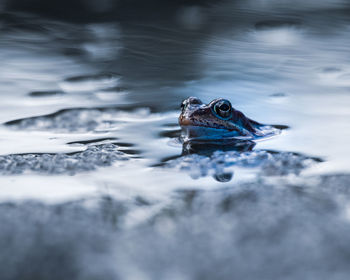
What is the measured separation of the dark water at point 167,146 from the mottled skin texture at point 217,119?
136 millimetres

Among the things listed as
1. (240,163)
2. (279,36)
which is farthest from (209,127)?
(279,36)

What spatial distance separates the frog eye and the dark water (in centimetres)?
27

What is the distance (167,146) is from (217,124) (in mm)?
435

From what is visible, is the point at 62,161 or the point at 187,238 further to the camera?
the point at 62,161

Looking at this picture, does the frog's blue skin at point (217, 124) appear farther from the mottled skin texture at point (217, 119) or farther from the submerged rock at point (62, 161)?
the submerged rock at point (62, 161)

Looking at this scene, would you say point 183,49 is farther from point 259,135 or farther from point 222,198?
point 222,198

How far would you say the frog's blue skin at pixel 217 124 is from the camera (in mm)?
2691

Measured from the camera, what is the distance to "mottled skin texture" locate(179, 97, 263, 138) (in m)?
2.68

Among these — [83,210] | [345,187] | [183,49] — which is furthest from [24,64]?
[345,187]

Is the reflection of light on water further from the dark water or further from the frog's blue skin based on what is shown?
the frog's blue skin

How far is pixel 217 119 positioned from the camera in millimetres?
2771

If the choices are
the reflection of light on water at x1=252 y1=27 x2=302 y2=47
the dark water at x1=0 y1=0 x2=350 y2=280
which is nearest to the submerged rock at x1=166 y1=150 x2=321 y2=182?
the dark water at x1=0 y1=0 x2=350 y2=280

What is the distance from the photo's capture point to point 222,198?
1.64 meters

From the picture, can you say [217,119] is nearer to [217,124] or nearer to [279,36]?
[217,124]
